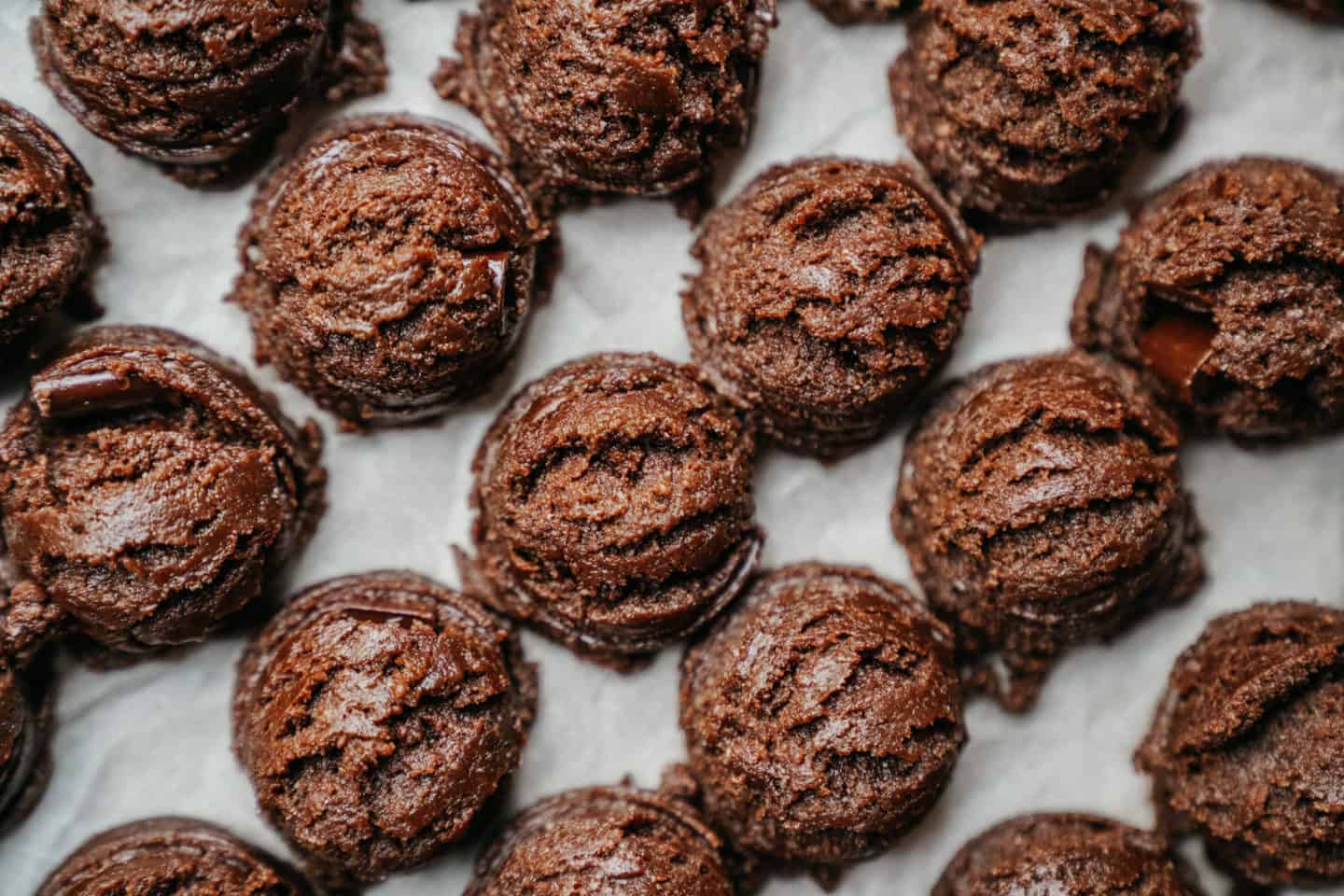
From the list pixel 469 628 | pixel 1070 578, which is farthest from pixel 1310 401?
pixel 469 628

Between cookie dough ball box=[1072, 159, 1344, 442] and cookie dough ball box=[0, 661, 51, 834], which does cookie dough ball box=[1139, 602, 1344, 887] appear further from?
cookie dough ball box=[0, 661, 51, 834]

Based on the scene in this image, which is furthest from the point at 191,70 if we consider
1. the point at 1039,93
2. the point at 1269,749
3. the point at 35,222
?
the point at 1269,749

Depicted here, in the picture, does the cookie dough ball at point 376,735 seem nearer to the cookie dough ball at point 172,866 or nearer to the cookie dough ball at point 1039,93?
the cookie dough ball at point 172,866

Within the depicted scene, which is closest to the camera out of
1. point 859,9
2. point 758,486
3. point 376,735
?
point 376,735

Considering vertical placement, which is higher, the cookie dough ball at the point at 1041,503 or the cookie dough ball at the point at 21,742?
the cookie dough ball at the point at 1041,503

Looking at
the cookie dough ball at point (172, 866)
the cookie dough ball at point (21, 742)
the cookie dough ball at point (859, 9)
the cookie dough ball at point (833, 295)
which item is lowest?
the cookie dough ball at point (172, 866)

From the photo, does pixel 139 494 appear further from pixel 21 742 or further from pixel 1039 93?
pixel 1039 93

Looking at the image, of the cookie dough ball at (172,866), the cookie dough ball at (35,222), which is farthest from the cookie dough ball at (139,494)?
the cookie dough ball at (172,866)
